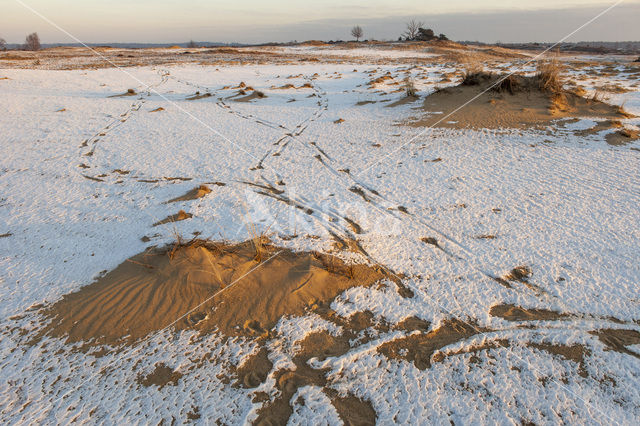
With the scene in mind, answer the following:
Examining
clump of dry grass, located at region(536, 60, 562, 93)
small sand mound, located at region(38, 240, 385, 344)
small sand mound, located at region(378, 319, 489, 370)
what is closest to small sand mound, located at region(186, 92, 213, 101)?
small sand mound, located at region(38, 240, 385, 344)

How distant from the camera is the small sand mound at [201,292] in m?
2.48

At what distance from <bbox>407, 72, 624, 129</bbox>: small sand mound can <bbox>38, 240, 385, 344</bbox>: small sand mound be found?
5308 millimetres

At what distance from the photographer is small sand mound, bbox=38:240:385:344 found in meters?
2.48

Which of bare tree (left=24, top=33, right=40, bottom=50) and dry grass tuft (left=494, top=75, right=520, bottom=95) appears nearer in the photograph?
dry grass tuft (left=494, top=75, right=520, bottom=95)

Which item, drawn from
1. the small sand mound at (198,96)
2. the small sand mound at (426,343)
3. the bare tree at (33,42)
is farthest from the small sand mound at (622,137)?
the bare tree at (33,42)

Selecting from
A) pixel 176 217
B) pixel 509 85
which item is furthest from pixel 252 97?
pixel 176 217

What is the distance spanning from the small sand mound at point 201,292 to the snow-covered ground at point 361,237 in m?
0.13

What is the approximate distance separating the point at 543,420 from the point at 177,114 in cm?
924

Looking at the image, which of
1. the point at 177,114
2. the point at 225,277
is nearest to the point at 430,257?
the point at 225,277

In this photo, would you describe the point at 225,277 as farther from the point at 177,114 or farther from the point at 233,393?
the point at 177,114

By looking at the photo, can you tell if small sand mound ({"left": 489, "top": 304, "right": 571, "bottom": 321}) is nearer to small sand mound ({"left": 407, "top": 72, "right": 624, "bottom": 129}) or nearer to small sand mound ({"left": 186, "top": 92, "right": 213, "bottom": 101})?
small sand mound ({"left": 407, "top": 72, "right": 624, "bottom": 129})

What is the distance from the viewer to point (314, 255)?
317cm

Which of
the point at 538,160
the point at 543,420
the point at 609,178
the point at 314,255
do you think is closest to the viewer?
the point at 543,420

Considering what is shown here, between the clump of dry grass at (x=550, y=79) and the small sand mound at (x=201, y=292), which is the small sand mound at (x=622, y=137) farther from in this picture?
the small sand mound at (x=201, y=292)
